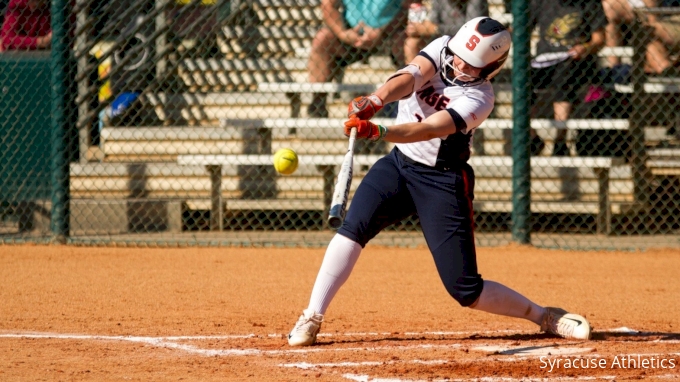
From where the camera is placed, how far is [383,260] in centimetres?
777

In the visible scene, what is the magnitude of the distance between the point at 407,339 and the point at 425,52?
1450 mm

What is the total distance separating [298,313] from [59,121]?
411 cm

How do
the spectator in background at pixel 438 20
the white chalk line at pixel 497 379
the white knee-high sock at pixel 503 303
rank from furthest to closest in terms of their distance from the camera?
the spectator in background at pixel 438 20 → the white knee-high sock at pixel 503 303 → the white chalk line at pixel 497 379

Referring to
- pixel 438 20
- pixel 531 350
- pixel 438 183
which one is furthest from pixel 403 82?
pixel 438 20

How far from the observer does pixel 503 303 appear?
4598mm

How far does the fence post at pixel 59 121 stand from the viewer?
851 centimetres

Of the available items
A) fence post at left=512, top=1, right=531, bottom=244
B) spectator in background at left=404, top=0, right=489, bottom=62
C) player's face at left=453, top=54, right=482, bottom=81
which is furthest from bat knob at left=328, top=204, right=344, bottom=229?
spectator in background at left=404, top=0, right=489, bottom=62

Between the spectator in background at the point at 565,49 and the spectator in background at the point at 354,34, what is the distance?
4.52 ft

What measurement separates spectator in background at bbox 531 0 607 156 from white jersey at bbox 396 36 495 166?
470cm

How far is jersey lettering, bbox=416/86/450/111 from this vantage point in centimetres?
447

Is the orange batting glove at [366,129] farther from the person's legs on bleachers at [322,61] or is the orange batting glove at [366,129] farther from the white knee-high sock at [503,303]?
the person's legs on bleachers at [322,61]

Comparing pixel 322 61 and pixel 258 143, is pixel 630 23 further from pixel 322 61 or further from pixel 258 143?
pixel 258 143

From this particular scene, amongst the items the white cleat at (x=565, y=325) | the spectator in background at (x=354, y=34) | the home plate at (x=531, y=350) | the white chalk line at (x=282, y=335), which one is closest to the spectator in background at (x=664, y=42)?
the spectator in background at (x=354, y=34)

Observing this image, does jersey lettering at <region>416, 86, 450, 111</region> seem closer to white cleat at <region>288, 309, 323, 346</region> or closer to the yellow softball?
the yellow softball
